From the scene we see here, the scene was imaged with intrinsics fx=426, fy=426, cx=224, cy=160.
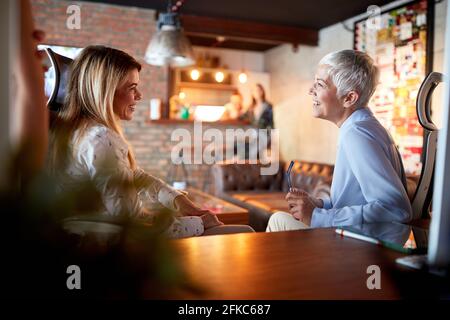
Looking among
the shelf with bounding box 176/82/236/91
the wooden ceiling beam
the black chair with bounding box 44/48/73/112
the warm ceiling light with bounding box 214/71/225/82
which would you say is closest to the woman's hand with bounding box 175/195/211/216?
the black chair with bounding box 44/48/73/112

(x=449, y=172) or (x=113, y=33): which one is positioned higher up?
(x=113, y=33)

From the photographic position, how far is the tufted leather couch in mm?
4750

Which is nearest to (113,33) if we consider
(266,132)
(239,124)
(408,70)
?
(239,124)

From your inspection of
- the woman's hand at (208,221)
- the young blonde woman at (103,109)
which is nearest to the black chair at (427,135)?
the young blonde woman at (103,109)

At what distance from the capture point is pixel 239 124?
6.89 meters

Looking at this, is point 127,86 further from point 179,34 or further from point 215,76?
point 215,76

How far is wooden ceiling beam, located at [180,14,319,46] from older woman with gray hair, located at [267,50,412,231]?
452cm

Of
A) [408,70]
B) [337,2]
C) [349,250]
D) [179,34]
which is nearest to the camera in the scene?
[349,250]

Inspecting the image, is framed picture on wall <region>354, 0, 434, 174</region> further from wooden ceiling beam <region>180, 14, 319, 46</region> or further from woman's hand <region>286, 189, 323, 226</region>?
woman's hand <region>286, 189, 323, 226</region>

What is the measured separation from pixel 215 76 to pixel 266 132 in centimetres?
188

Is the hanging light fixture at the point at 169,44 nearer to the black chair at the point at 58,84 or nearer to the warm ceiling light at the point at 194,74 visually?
the black chair at the point at 58,84

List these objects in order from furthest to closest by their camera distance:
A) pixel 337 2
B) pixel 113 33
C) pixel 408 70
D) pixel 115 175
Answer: pixel 113 33
pixel 337 2
pixel 408 70
pixel 115 175

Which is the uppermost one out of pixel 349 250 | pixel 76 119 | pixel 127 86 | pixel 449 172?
pixel 127 86

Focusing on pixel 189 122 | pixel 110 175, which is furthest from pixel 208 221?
pixel 189 122
